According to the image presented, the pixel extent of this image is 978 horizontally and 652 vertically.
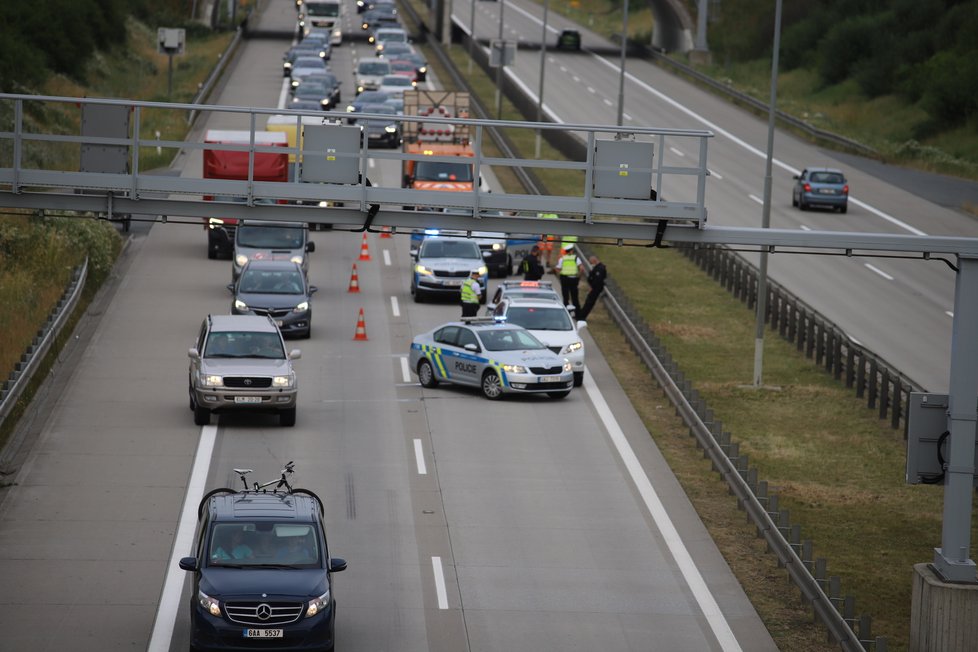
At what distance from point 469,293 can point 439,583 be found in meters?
16.5

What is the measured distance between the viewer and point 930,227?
2063 inches

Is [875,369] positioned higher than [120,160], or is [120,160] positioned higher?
[120,160]

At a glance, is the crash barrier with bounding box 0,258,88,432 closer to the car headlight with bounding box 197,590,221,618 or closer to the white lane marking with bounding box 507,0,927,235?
the car headlight with bounding box 197,590,221,618

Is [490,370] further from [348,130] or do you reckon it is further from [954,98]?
[954,98]

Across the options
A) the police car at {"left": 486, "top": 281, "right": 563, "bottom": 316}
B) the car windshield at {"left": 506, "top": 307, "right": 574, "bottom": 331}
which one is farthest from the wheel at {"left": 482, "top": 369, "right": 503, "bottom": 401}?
the police car at {"left": 486, "top": 281, "right": 563, "bottom": 316}

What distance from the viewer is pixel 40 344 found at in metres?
30.4

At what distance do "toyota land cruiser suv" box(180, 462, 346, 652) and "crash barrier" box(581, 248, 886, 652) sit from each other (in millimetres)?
5269

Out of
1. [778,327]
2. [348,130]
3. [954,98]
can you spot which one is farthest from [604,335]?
[954,98]

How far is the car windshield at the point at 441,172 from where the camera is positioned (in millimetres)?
47719

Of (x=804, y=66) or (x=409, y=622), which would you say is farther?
(x=804, y=66)

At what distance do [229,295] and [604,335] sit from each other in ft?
30.2

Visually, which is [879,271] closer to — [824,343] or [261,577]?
[824,343]

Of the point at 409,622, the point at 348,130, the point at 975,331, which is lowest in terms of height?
the point at 409,622

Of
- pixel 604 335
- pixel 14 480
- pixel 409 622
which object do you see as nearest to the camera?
pixel 409 622
